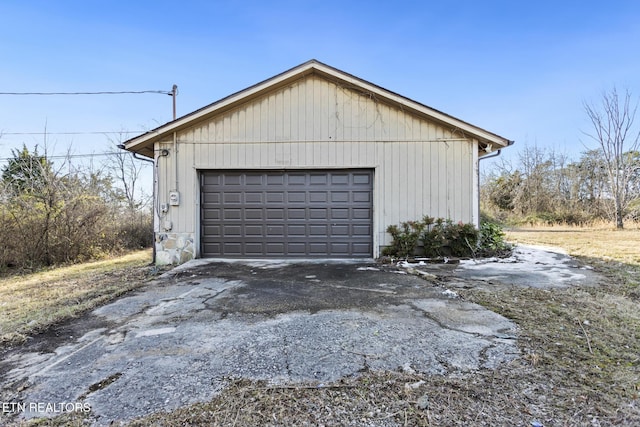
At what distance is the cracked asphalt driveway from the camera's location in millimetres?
2037

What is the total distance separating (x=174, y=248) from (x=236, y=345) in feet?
17.7

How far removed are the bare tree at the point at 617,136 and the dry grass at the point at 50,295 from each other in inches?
858

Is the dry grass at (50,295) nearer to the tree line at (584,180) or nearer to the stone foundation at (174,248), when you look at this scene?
the stone foundation at (174,248)

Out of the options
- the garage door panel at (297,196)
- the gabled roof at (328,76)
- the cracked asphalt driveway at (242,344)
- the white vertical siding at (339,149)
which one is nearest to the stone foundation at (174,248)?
the white vertical siding at (339,149)

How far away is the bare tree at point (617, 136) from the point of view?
16562 millimetres

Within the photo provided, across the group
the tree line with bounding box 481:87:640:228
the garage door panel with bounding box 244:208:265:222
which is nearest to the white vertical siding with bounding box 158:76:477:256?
the garage door panel with bounding box 244:208:265:222

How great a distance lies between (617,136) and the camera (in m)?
17.0

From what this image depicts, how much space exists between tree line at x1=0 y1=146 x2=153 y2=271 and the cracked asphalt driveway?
233 inches

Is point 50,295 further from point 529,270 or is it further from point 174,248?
point 529,270

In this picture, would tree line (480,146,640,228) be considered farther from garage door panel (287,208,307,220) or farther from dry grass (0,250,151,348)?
dry grass (0,250,151,348)

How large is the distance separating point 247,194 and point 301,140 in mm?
1811

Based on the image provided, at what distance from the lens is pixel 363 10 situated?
9.85 metres

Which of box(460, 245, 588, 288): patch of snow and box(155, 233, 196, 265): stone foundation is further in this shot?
box(155, 233, 196, 265): stone foundation

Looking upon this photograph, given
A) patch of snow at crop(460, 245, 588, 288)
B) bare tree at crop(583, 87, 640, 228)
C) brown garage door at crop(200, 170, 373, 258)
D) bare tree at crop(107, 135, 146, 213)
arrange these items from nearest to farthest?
1. patch of snow at crop(460, 245, 588, 288)
2. brown garage door at crop(200, 170, 373, 258)
3. bare tree at crop(583, 87, 640, 228)
4. bare tree at crop(107, 135, 146, 213)
